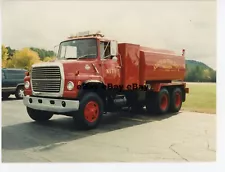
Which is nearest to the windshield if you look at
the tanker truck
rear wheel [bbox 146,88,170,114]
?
the tanker truck

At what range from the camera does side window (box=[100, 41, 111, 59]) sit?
3.14m

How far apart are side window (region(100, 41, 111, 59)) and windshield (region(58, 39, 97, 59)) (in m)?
0.07

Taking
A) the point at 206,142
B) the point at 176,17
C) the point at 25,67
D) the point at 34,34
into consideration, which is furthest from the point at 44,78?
the point at 206,142

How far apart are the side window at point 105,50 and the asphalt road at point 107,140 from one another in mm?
582

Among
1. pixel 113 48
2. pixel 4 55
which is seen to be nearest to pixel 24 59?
pixel 4 55

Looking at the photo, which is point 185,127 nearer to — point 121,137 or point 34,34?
point 121,137

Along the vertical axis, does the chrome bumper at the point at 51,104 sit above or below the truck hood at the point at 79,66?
below

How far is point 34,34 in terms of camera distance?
2914 millimetres

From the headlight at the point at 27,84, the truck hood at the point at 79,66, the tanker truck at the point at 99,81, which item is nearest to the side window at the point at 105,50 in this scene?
the tanker truck at the point at 99,81

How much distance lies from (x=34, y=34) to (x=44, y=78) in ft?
1.32

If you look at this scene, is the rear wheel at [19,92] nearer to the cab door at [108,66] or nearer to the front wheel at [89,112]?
the front wheel at [89,112]

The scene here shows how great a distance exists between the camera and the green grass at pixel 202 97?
9.79 feet

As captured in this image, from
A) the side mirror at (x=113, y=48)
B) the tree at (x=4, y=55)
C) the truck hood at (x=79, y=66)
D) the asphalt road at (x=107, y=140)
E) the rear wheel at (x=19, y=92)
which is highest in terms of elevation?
the side mirror at (x=113, y=48)

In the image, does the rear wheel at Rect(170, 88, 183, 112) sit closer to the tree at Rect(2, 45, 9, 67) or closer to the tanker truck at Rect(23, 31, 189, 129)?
the tanker truck at Rect(23, 31, 189, 129)
